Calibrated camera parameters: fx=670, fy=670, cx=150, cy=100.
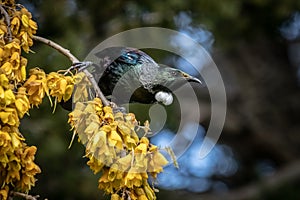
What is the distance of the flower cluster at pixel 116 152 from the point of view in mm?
1075

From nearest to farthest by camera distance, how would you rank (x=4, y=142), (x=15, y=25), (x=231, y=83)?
1. (x=4, y=142)
2. (x=15, y=25)
3. (x=231, y=83)

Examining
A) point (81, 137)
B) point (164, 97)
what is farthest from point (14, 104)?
point (164, 97)

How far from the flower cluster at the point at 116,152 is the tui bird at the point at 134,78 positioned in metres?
0.23

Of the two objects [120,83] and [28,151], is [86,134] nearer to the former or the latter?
[28,151]

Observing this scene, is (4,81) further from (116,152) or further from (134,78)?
(134,78)

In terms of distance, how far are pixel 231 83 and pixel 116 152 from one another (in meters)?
3.02

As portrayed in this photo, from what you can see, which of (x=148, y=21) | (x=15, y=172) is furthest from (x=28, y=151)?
(x=148, y=21)

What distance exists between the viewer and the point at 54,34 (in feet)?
7.86

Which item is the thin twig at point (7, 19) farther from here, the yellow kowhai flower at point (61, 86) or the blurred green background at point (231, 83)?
the blurred green background at point (231, 83)

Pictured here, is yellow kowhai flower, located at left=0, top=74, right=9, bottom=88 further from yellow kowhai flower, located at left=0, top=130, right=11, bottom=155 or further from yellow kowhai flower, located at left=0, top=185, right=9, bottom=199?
yellow kowhai flower, located at left=0, top=185, right=9, bottom=199

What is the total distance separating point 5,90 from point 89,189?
169 centimetres

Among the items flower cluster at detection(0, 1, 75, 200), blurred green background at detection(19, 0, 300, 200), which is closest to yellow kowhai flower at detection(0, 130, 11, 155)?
flower cluster at detection(0, 1, 75, 200)

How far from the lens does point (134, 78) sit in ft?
4.58

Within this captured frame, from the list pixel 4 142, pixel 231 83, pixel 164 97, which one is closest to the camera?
pixel 4 142
